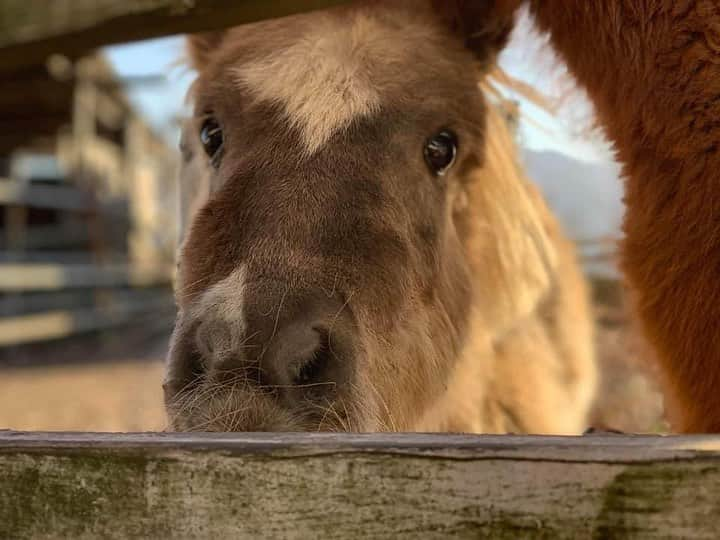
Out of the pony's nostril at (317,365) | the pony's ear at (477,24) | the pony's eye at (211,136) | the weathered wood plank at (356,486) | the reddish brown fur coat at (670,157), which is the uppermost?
the pony's ear at (477,24)

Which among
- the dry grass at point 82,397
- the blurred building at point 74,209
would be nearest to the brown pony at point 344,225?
the dry grass at point 82,397

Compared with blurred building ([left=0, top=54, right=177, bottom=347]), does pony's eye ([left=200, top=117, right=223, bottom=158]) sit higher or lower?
lower

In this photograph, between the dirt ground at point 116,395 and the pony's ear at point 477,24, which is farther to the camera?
the dirt ground at point 116,395

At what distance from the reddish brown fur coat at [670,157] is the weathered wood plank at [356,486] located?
19.5 inches

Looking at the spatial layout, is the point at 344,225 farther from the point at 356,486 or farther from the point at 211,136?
the point at 356,486

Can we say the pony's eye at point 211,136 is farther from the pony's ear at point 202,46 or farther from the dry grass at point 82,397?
the dry grass at point 82,397

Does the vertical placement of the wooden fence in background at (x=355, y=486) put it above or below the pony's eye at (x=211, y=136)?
below

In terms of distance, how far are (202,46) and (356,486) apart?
6.35ft

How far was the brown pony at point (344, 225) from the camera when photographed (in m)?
1.27

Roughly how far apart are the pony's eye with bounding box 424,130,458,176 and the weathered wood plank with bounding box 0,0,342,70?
2.16 feet

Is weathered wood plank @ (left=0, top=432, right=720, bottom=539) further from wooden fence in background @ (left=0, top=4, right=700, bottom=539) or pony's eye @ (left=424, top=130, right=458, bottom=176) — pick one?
pony's eye @ (left=424, top=130, right=458, bottom=176)

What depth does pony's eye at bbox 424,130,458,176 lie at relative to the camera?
1821 mm

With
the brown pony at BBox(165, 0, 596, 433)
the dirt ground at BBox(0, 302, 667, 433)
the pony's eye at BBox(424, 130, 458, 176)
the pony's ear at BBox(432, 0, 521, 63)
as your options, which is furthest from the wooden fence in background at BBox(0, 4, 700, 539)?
the dirt ground at BBox(0, 302, 667, 433)

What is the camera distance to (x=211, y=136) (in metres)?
1.92
